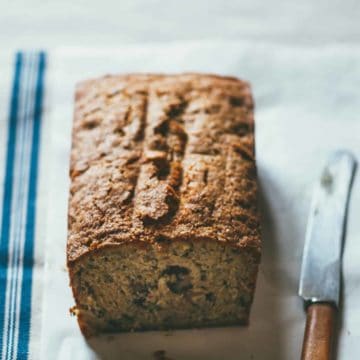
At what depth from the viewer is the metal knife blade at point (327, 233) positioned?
3.06 m

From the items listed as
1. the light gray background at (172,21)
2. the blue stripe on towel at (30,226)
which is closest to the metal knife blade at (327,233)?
the light gray background at (172,21)

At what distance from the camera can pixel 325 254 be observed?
317cm

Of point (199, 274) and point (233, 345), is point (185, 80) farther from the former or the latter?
point (233, 345)

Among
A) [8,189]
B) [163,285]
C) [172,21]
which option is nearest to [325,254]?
[163,285]

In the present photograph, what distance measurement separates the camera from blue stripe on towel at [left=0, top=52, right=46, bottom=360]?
3082mm

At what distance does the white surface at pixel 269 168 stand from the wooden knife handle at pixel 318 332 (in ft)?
0.27

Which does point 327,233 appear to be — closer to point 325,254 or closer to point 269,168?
point 325,254

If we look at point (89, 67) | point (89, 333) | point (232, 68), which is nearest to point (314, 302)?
point (89, 333)

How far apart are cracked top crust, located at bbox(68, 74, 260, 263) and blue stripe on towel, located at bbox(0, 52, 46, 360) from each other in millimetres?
461

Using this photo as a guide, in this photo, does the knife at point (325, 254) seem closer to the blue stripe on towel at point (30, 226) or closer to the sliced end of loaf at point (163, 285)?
the sliced end of loaf at point (163, 285)

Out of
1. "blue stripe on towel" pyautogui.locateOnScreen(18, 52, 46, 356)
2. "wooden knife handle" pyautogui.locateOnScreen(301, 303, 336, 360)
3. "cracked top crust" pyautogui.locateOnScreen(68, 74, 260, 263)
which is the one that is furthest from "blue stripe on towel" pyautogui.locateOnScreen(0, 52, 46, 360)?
"wooden knife handle" pyautogui.locateOnScreen(301, 303, 336, 360)

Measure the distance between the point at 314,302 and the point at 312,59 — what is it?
1.50 meters

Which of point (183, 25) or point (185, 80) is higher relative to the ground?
point (183, 25)

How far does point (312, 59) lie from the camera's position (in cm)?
400
